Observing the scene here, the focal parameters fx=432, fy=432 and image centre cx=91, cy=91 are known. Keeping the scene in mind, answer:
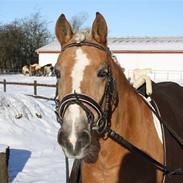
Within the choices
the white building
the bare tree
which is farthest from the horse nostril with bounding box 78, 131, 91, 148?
the bare tree

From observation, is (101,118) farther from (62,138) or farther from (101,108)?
(62,138)

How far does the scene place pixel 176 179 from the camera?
375cm

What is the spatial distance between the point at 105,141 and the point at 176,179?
90 cm

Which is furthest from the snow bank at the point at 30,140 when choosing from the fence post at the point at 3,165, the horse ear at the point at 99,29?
the horse ear at the point at 99,29

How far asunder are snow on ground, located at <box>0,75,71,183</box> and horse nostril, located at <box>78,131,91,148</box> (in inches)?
176

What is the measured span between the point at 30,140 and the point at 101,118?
7515mm

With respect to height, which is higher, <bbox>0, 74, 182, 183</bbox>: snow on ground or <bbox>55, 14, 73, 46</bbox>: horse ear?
<bbox>55, 14, 73, 46</bbox>: horse ear

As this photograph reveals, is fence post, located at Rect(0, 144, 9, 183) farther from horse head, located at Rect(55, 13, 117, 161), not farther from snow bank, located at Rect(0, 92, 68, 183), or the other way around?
horse head, located at Rect(55, 13, 117, 161)

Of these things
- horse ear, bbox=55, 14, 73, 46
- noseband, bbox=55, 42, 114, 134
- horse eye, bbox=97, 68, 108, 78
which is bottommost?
noseband, bbox=55, 42, 114, 134

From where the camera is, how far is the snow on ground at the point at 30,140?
7.46 metres

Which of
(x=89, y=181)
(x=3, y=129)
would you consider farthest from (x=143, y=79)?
(x=3, y=129)

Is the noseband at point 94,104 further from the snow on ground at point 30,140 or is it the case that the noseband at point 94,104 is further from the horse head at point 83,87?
the snow on ground at point 30,140

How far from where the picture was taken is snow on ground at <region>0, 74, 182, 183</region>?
7.46m

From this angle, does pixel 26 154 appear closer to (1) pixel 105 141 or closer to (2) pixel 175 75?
(1) pixel 105 141
